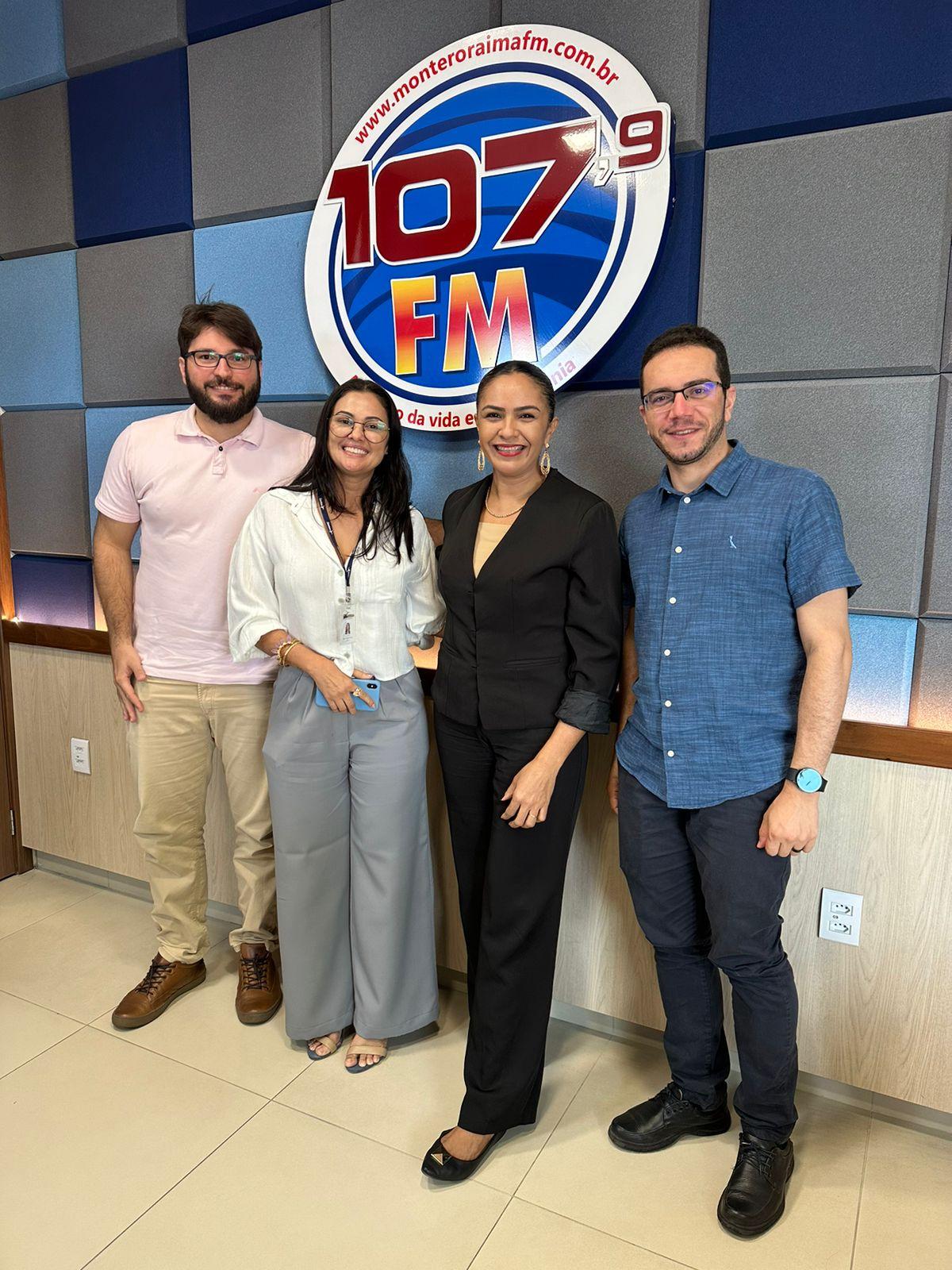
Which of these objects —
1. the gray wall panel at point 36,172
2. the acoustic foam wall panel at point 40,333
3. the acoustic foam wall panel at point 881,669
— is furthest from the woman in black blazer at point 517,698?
the gray wall panel at point 36,172

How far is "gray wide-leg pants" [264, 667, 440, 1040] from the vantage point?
2.00 m

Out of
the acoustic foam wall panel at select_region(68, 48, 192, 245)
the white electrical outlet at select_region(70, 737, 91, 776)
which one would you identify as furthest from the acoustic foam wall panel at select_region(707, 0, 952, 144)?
the white electrical outlet at select_region(70, 737, 91, 776)

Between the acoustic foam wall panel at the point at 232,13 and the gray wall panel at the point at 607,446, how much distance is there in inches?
53.7

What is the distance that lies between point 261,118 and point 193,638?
152 cm

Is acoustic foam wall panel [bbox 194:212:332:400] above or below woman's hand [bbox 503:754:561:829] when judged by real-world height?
above

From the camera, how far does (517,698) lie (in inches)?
68.6

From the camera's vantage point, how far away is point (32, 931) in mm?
2799

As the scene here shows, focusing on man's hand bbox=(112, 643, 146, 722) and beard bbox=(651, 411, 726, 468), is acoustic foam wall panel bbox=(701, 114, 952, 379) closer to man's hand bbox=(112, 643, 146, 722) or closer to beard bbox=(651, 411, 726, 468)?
beard bbox=(651, 411, 726, 468)

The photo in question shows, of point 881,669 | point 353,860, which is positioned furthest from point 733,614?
point 353,860

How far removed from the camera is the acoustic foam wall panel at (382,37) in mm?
2152

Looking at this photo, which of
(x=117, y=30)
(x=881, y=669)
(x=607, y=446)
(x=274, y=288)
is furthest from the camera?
(x=117, y=30)

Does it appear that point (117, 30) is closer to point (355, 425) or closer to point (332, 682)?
point (355, 425)

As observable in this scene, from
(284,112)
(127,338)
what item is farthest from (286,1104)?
(284,112)

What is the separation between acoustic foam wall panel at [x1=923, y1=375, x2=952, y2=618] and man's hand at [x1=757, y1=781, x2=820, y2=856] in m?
0.56
